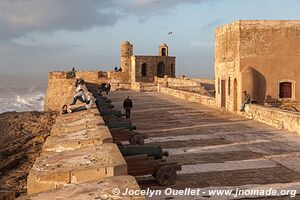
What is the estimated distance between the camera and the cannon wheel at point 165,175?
6.42 m

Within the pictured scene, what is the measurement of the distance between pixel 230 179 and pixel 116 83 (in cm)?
4073

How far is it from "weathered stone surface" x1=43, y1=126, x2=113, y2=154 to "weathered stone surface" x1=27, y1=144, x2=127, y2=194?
908 mm

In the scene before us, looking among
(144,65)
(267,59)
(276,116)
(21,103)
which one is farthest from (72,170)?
(21,103)

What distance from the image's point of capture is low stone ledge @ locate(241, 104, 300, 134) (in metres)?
12.0

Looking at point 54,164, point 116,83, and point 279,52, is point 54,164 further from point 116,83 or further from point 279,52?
point 116,83

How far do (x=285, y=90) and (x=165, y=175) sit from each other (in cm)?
1271

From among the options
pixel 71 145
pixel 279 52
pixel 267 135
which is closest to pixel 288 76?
pixel 279 52

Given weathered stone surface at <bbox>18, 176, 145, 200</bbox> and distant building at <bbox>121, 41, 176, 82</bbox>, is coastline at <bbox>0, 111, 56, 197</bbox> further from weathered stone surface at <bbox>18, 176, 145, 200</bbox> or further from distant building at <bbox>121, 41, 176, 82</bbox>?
distant building at <bbox>121, 41, 176, 82</bbox>

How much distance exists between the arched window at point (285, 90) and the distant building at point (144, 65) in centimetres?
3167

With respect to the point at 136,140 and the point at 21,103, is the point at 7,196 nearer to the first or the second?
the point at 136,140

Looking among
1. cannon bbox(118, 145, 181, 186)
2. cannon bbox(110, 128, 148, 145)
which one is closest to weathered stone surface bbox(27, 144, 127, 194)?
cannon bbox(118, 145, 181, 186)

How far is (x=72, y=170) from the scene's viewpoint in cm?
387

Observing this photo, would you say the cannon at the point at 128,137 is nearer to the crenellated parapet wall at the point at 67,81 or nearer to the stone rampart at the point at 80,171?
the stone rampart at the point at 80,171

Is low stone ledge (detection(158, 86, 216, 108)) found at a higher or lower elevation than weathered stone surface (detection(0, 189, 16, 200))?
higher
